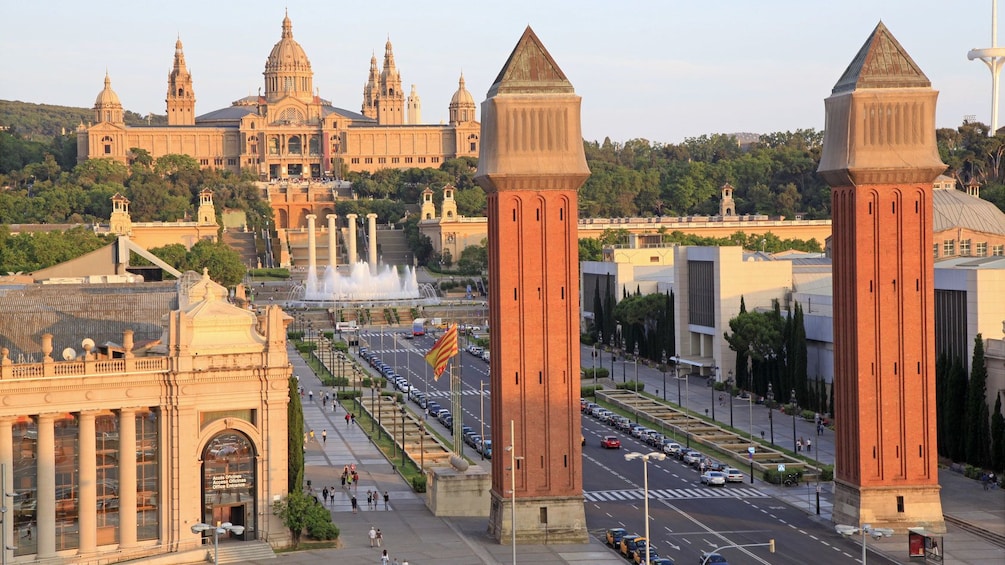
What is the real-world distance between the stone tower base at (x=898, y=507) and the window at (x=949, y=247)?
69995 mm

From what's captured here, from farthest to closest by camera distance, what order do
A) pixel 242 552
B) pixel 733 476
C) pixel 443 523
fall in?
1. pixel 733 476
2. pixel 443 523
3. pixel 242 552

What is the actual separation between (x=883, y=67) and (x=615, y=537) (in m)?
23.2

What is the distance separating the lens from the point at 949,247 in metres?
140

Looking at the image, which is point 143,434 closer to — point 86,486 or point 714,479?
point 86,486

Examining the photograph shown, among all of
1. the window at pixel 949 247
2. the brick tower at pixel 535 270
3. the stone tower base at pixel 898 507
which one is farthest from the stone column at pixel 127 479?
the window at pixel 949 247

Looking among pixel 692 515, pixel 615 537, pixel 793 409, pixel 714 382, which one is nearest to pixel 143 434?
pixel 615 537

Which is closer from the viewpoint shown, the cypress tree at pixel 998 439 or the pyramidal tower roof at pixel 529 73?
the pyramidal tower roof at pixel 529 73

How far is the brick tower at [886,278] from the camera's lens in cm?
7350

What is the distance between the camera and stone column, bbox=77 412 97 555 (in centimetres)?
6525

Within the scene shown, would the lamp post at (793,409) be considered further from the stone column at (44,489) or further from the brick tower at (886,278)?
the stone column at (44,489)

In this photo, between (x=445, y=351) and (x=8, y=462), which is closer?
(x=8, y=462)

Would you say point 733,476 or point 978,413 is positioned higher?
point 978,413

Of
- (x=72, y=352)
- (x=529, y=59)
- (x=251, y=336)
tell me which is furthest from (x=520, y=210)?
(x=72, y=352)

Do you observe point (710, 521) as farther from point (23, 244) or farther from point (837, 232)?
point (23, 244)
